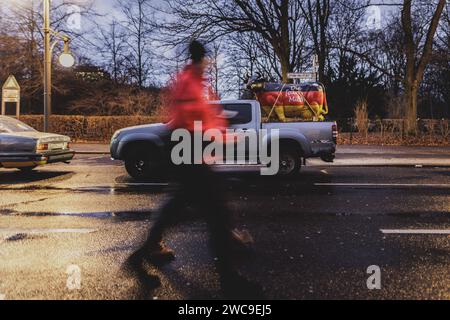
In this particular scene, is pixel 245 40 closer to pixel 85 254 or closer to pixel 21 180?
pixel 21 180

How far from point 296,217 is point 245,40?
29422mm

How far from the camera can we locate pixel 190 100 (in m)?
4.82

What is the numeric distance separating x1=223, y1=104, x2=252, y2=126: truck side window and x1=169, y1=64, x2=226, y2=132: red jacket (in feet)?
21.6

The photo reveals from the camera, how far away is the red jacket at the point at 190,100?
482cm

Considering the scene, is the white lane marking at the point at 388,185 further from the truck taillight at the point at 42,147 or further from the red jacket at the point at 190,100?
the truck taillight at the point at 42,147

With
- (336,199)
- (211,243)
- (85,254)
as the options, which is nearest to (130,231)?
(85,254)

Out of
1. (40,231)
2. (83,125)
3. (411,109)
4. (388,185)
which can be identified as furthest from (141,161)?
(411,109)

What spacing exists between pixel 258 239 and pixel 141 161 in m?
6.27

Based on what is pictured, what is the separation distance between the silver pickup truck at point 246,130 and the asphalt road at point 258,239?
1.20 m

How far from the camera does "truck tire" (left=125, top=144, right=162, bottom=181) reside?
11422 mm

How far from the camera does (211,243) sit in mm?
4887

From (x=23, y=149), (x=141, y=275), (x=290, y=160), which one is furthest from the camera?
(x=290, y=160)

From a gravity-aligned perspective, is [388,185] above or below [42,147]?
below

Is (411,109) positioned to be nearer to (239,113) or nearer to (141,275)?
(239,113)
